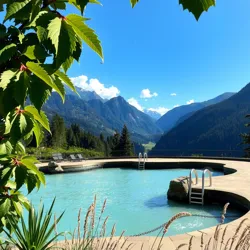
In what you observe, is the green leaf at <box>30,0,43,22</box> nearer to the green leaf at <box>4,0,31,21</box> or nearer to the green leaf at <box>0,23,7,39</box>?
the green leaf at <box>4,0,31,21</box>

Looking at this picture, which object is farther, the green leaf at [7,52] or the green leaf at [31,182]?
the green leaf at [31,182]

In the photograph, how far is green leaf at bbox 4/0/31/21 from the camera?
2.96 ft

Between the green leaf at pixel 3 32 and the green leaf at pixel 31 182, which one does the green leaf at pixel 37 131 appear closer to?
the green leaf at pixel 31 182

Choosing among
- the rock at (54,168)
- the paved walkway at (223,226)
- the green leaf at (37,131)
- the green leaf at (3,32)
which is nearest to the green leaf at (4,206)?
the green leaf at (37,131)

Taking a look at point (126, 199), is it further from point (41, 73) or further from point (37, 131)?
point (41, 73)

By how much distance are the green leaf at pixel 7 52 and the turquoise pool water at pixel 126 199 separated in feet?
21.7

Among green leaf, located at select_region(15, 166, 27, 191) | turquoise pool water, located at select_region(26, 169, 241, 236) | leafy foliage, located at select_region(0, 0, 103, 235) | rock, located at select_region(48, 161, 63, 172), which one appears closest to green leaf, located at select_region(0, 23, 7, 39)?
leafy foliage, located at select_region(0, 0, 103, 235)

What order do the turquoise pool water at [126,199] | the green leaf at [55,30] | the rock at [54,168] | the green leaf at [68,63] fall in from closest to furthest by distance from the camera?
the green leaf at [55,30]
the green leaf at [68,63]
the turquoise pool water at [126,199]
the rock at [54,168]

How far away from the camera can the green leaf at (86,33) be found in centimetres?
98

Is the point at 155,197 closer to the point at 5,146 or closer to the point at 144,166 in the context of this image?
the point at 144,166

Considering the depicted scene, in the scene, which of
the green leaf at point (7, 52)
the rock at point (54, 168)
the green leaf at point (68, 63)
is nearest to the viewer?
the green leaf at point (7, 52)

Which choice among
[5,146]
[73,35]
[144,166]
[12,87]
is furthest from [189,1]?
[144,166]

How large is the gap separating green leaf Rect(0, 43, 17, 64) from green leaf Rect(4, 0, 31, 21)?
0.14 meters

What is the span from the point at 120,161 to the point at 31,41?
2014 centimetres
